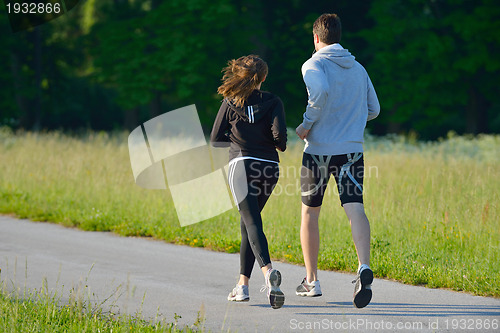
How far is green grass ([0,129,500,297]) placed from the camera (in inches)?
266

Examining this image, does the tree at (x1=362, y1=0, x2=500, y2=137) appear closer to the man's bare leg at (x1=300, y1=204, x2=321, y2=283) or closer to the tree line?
the tree line

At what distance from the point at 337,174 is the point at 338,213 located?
13.7 ft

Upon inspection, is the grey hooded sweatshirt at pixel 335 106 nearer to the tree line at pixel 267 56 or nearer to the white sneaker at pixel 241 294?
the white sneaker at pixel 241 294

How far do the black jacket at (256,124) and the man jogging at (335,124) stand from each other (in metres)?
0.20

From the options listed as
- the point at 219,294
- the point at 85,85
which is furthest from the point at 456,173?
the point at 85,85

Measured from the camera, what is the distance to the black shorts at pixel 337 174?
5.16 m

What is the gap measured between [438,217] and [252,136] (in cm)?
415

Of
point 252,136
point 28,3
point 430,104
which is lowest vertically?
point 430,104

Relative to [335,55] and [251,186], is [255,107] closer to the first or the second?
[251,186]

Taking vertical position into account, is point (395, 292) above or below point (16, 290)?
below

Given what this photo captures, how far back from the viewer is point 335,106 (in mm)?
5203

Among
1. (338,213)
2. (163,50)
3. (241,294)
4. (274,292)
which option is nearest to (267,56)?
(163,50)

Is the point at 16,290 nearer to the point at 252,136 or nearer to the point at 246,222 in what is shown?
the point at 246,222

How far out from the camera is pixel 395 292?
5.84 meters
